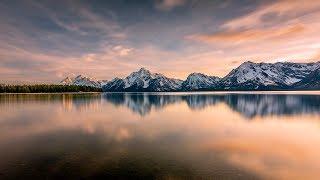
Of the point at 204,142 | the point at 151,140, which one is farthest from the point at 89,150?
the point at 204,142

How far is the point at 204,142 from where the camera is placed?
128 feet

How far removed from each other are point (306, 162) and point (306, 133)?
21850 millimetres

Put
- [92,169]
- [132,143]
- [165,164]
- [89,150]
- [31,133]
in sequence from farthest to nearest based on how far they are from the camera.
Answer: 1. [31,133]
2. [132,143]
3. [89,150]
4. [165,164]
5. [92,169]

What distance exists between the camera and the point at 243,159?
2961cm

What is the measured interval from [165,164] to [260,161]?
10788 millimetres

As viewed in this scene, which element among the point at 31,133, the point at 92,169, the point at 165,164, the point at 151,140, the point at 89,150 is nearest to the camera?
the point at 92,169

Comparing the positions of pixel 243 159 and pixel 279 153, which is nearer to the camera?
pixel 243 159

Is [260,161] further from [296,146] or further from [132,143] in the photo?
[132,143]

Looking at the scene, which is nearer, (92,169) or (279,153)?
(92,169)

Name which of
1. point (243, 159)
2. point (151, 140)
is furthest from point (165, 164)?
point (151, 140)

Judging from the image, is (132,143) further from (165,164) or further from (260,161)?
(260,161)

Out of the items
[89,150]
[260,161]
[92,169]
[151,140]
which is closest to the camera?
[92,169]

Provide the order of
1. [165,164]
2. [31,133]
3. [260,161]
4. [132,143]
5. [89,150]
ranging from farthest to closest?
1. [31,133]
2. [132,143]
3. [89,150]
4. [260,161]
5. [165,164]

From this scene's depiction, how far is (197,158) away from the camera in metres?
29.6
